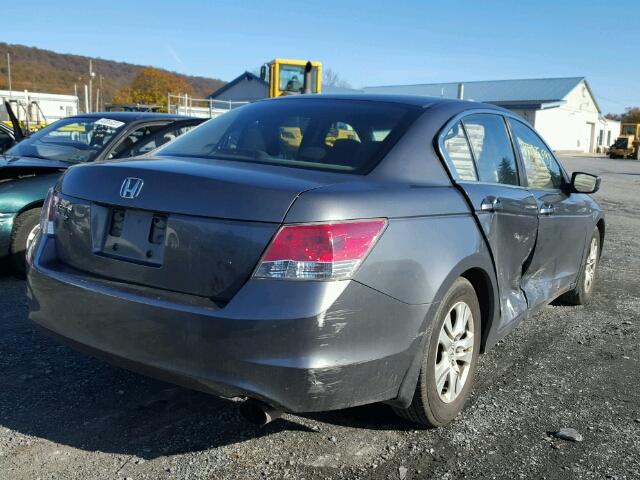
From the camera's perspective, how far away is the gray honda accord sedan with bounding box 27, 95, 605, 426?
2.47 meters

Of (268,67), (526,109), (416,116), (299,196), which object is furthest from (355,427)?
(526,109)

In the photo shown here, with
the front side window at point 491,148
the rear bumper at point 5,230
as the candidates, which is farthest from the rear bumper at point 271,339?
the rear bumper at point 5,230

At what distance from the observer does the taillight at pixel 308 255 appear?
2.45 meters

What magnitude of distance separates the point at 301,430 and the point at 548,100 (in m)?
64.9

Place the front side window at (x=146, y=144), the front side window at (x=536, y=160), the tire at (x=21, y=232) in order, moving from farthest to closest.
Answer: the front side window at (x=146, y=144) < the tire at (x=21, y=232) < the front side window at (x=536, y=160)

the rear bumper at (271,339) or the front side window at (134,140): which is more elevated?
the front side window at (134,140)

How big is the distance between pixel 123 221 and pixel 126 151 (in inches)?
152

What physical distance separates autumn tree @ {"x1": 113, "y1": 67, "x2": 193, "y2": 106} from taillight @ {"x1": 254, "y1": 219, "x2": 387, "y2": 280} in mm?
64380

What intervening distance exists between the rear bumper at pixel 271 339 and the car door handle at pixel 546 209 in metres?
1.71

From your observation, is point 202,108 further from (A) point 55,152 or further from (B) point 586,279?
(B) point 586,279

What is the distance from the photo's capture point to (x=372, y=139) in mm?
3184

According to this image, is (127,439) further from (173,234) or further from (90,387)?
(173,234)

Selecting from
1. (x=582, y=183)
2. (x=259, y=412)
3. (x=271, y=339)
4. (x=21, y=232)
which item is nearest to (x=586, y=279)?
(x=582, y=183)

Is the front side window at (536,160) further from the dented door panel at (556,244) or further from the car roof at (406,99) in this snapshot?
the car roof at (406,99)
